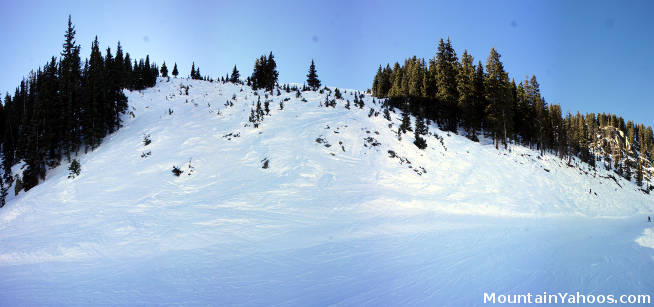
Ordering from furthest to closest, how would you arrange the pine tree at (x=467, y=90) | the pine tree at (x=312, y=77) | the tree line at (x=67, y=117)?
the pine tree at (x=312, y=77) < the pine tree at (x=467, y=90) < the tree line at (x=67, y=117)

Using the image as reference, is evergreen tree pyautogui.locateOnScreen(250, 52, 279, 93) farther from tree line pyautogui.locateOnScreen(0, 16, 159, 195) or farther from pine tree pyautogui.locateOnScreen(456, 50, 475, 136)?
pine tree pyautogui.locateOnScreen(456, 50, 475, 136)

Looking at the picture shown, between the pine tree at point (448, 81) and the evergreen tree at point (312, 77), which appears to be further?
the evergreen tree at point (312, 77)

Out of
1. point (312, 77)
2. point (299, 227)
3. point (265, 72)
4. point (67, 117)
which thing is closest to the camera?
point (299, 227)

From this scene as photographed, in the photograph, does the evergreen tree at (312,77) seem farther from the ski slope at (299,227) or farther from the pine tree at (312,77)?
the ski slope at (299,227)

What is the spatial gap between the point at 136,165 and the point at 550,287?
58.6 ft

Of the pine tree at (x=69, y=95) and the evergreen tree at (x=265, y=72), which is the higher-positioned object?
the evergreen tree at (x=265, y=72)

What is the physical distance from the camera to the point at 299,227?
832cm

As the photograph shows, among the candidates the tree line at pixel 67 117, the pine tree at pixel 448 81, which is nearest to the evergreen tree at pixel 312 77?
the pine tree at pixel 448 81

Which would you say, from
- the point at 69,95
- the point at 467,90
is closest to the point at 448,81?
the point at 467,90

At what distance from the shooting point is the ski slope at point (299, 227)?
15.9ft

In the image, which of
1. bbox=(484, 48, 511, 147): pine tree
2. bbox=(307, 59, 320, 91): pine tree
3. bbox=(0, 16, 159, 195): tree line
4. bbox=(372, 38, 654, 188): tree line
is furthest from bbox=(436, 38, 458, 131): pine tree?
bbox=(0, 16, 159, 195): tree line

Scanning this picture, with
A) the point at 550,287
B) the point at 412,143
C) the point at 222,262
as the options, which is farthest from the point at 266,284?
the point at 412,143

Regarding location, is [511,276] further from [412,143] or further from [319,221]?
[412,143]

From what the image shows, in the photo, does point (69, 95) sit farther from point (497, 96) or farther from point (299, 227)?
point (497, 96)
